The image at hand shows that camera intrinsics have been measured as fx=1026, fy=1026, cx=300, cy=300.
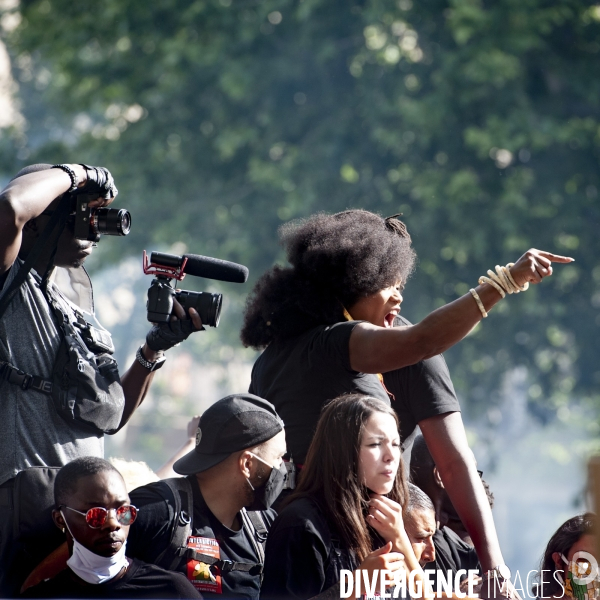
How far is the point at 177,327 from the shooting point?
11.3 ft

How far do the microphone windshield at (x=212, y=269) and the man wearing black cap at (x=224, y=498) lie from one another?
0.47 meters

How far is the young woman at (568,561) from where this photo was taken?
330cm

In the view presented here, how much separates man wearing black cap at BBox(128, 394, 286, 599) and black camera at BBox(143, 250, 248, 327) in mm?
360

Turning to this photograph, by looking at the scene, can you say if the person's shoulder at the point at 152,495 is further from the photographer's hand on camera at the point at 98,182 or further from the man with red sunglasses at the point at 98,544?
the photographer's hand on camera at the point at 98,182

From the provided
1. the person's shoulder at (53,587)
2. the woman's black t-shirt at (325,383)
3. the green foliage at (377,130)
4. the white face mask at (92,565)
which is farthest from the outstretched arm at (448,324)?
the green foliage at (377,130)

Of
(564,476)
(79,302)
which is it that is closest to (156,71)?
(79,302)

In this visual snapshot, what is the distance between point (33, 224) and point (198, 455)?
2.91 feet

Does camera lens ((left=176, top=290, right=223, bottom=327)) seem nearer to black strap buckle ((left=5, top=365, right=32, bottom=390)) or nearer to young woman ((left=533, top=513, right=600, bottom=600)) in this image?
black strap buckle ((left=5, top=365, right=32, bottom=390))

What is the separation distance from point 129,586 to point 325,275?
1.23 m

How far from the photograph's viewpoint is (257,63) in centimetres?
1177

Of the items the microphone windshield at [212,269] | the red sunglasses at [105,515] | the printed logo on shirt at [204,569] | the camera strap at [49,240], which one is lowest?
Answer: the printed logo on shirt at [204,569]

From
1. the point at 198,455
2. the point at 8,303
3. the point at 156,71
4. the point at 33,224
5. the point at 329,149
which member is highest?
the point at 156,71

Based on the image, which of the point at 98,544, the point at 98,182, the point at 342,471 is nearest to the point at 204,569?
the point at 98,544

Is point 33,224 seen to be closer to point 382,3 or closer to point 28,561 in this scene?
point 28,561
